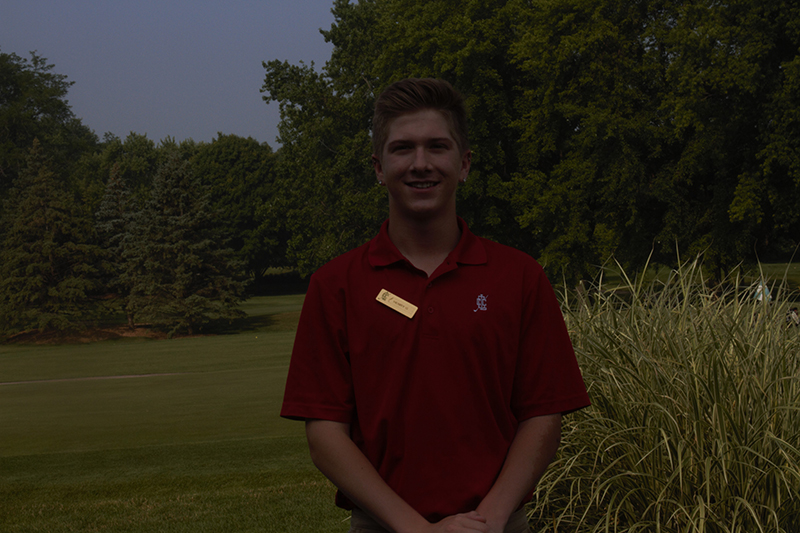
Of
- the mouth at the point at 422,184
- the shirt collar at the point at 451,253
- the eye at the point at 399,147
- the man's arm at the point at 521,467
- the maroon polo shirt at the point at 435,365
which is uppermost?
the eye at the point at 399,147

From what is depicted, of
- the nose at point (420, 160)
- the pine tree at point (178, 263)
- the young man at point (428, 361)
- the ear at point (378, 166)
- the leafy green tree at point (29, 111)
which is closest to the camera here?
the young man at point (428, 361)

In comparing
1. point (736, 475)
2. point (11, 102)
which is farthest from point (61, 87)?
point (736, 475)

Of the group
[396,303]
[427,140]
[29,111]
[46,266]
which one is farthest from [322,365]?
[29,111]

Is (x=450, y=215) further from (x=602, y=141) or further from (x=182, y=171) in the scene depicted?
(x=182, y=171)

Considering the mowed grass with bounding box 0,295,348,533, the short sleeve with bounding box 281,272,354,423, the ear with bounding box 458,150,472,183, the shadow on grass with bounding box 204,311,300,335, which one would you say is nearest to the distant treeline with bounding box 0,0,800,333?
the shadow on grass with bounding box 204,311,300,335

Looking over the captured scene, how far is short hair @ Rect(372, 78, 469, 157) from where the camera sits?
2164 mm

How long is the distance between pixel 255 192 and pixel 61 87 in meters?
17.1

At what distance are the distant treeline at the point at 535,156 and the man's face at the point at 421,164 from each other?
11.6 m

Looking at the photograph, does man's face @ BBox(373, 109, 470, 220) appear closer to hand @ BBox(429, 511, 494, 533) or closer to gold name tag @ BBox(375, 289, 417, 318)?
gold name tag @ BBox(375, 289, 417, 318)

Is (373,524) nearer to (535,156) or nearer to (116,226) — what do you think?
(535,156)

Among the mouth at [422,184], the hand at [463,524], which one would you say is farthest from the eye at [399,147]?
the hand at [463,524]

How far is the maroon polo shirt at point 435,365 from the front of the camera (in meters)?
2.01

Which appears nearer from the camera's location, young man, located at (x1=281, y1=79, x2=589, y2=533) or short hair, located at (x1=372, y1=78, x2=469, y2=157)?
young man, located at (x1=281, y1=79, x2=589, y2=533)

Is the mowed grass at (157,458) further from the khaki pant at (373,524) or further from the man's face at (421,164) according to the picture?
the man's face at (421,164)
